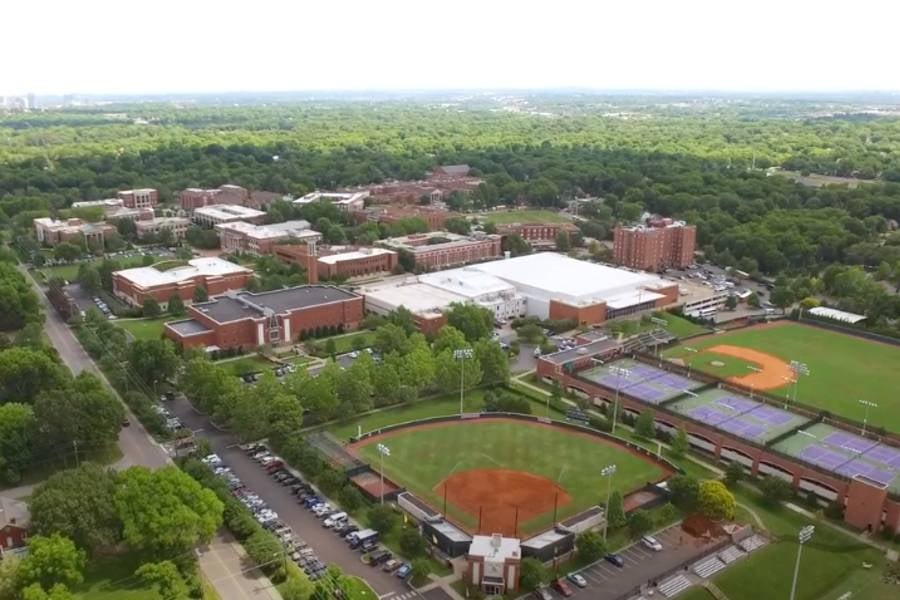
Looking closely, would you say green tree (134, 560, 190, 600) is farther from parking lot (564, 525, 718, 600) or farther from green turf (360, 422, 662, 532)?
parking lot (564, 525, 718, 600)

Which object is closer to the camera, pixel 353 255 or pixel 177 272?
pixel 177 272

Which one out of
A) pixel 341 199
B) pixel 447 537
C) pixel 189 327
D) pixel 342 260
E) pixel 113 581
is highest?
pixel 341 199

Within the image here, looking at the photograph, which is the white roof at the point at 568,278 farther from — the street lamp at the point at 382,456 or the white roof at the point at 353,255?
the street lamp at the point at 382,456

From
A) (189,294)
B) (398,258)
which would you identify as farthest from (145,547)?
(398,258)

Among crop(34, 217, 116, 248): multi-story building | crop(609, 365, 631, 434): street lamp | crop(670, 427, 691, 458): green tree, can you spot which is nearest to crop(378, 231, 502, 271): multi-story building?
crop(34, 217, 116, 248): multi-story building

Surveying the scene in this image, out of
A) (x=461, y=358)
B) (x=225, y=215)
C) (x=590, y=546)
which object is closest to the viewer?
(x=590, y=546)

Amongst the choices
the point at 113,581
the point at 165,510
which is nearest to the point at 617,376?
the point at 165,510

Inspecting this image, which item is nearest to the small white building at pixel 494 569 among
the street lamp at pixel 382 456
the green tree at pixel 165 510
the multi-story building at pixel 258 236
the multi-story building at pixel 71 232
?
the street lamp at pixel 382 456

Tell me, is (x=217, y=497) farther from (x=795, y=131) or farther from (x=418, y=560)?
(x=795, y=131)

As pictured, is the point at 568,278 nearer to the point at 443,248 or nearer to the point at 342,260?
the point at 443,248
